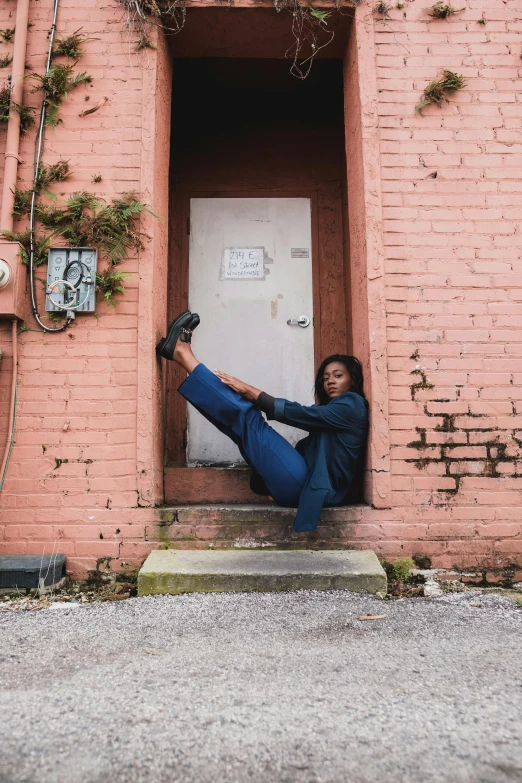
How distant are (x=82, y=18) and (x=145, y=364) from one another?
8.01 ft

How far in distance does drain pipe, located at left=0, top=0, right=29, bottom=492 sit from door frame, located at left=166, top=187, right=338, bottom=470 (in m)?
1.45

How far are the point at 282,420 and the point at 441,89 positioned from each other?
2445mm

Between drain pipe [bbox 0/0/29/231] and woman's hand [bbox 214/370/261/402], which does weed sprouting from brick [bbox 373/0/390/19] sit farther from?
woman's hand [bbox 214/370/261/402]

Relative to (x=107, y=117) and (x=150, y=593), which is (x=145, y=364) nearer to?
(x=150, y=593)

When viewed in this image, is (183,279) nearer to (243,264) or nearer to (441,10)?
(243,264)

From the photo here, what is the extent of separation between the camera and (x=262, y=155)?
4895 mm

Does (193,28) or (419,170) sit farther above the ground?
(193,28)

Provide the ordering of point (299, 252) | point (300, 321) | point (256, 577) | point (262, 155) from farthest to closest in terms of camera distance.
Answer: point (262, 155) < point (299, 252) < point (300, 321) < point (256, 577)

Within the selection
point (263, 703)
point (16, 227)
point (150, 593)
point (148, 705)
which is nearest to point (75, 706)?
point (148, 705)

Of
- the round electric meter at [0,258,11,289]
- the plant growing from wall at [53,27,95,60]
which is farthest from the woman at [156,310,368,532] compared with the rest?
the plant growing from wall at [53,27,95,60]

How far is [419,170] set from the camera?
3.53 meters

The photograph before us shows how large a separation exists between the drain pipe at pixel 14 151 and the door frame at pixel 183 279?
1451 millimetres

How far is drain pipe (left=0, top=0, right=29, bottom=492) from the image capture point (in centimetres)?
330

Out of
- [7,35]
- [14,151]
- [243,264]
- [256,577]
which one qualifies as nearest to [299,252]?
[243,264]
